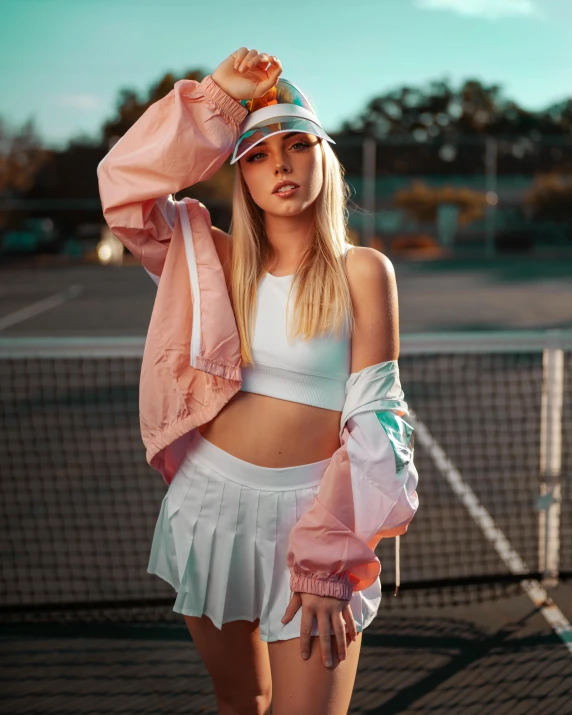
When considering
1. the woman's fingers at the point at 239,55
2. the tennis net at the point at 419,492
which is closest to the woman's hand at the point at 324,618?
the woman's fingers at the point at 239,55

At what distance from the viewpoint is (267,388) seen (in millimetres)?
2139

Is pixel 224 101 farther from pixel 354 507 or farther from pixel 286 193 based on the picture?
pixel 354 507

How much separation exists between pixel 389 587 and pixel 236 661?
1.98 m

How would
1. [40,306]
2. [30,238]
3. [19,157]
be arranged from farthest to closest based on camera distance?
[19,157]
[30,238]
[40,306]

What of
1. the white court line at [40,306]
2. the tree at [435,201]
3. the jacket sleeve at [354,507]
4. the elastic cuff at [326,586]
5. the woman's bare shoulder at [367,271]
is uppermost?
the tree at [435,201]

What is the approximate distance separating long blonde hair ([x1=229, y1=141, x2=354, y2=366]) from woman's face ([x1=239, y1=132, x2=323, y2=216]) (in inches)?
2.1

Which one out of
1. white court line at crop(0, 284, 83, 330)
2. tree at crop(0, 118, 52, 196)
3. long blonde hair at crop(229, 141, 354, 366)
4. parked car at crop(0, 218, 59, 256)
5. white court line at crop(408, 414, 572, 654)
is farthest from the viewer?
tree at crop(0, 118, 52, 196)

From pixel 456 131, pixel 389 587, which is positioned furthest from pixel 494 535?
pixel 456 131

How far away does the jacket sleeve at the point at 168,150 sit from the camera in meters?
2.12

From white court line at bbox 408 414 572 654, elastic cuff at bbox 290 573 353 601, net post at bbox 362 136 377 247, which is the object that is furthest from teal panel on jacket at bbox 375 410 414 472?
net post at bbox 362 136 377 247

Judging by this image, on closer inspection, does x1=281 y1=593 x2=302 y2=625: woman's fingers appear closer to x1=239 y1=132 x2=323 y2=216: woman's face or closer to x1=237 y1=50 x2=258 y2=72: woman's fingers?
x1=239 y1=132 x2=323 y2=216: woman's face

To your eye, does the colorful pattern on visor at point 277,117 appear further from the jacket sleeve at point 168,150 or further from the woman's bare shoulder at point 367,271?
the woman's bare shoulder at point 367,271

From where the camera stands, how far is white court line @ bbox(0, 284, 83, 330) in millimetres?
15828

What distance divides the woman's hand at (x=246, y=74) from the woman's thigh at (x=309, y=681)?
1372mm
